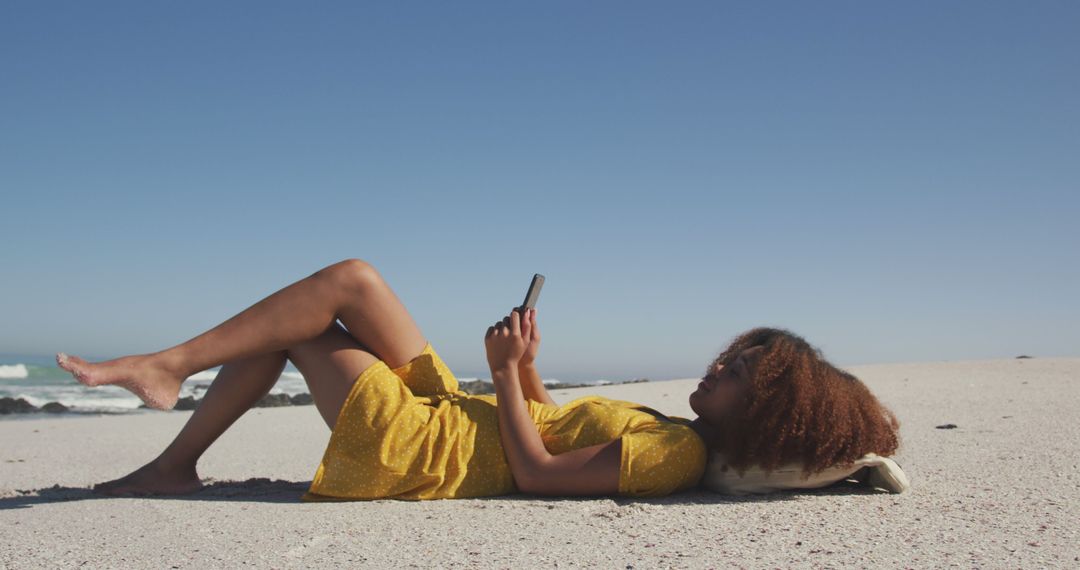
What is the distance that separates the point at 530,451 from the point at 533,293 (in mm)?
631

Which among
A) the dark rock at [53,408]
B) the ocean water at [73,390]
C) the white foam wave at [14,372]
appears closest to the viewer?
the dark rock at [53,408]

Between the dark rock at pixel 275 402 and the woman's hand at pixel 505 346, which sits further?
the dark rock at pixel 275 402

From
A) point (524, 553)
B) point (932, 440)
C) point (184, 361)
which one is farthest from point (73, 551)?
point (932, 440)

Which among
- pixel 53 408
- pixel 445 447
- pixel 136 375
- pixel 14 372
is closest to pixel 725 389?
pixel 445 447

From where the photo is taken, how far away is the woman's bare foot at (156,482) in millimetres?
3662

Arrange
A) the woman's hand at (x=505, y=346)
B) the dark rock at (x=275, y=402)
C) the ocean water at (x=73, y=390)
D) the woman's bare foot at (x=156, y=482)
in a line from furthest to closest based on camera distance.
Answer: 1. the ocean water at (x=73, y=390)
2. the dark rock at (x=275, y=402)
3. the woman's bare foot at (x=156, y=482)
4. the woman's hand at (x=505, y=346)

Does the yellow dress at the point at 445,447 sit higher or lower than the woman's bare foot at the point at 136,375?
lower

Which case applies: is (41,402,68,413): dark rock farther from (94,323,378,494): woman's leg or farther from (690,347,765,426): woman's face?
(690,347,765,426): woman's face

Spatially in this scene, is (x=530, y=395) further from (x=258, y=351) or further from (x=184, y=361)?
(x=184, y=361)

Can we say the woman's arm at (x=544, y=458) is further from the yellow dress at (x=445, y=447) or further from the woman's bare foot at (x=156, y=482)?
the woman's bare foot at (x=156, y=482)

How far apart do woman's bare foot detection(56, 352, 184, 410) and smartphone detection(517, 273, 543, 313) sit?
1359 mm

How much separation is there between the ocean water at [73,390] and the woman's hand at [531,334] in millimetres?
8659

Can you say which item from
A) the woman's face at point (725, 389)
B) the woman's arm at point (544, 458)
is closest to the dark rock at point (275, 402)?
the woman's arm at point (544, 458)

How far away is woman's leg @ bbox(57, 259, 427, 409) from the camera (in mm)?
3268
